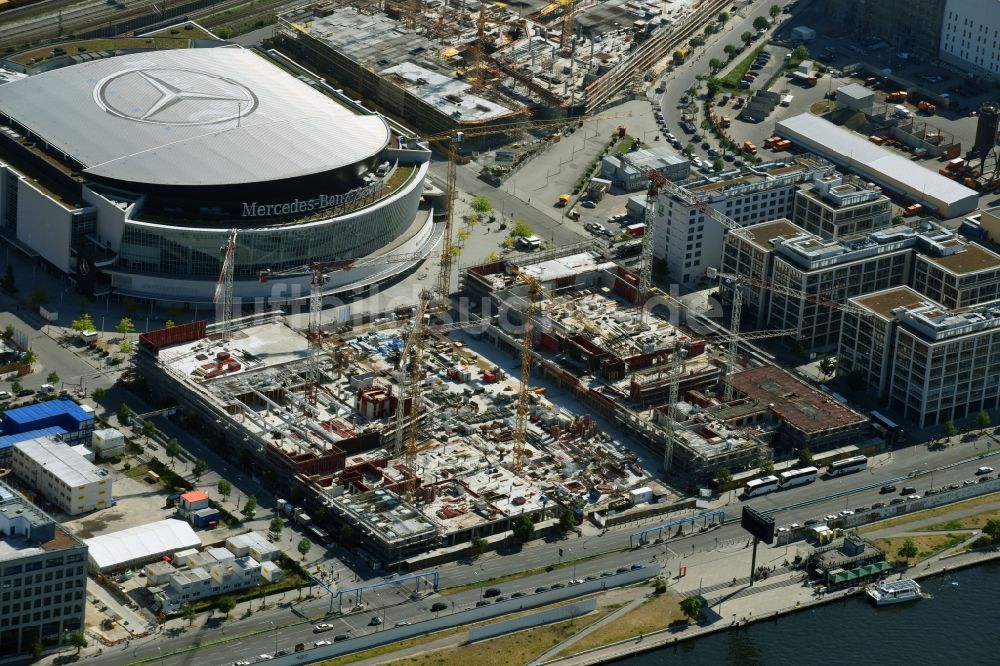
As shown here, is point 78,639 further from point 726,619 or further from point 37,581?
point 726,619

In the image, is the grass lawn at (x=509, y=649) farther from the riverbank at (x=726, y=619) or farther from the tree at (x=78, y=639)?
the tree at (x=78, y=639)

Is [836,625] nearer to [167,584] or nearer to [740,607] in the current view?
[740,607]

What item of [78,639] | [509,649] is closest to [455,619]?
[509,649]

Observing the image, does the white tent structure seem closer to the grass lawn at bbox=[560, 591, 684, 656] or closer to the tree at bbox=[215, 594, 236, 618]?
the tree at bbox=[215, 594, 236, 618]

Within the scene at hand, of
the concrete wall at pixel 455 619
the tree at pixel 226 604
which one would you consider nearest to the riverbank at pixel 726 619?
the concrete wall at pixel 455 619

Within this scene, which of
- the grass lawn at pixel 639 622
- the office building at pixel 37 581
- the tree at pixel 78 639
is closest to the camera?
the office building at pixel 37 581

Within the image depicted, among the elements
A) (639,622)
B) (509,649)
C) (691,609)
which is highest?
(691,609)

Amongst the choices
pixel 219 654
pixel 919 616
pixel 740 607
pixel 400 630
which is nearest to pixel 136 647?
pixel 219 654
